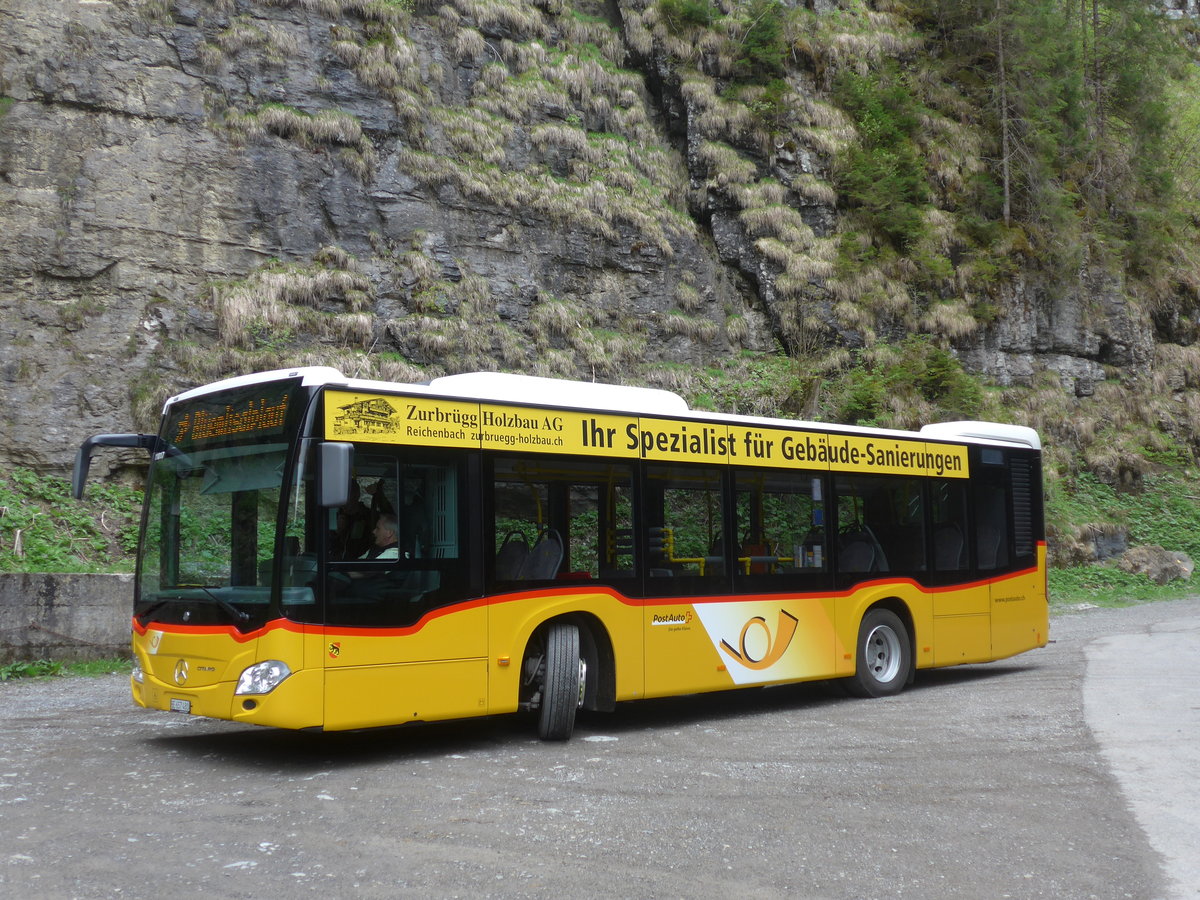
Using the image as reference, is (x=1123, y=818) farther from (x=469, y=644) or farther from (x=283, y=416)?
(x=283, y=416)

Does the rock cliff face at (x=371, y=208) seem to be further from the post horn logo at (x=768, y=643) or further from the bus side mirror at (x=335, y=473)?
the bus side mirror at (x=335, y=473)

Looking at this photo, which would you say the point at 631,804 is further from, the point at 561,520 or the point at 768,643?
the point at 768,643

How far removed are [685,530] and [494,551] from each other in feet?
6.99

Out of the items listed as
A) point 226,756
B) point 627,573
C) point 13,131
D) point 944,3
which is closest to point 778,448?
point 627,573

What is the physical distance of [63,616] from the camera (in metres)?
13.3

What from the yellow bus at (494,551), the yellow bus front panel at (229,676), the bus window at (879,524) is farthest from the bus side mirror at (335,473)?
the bus window at (879,524)

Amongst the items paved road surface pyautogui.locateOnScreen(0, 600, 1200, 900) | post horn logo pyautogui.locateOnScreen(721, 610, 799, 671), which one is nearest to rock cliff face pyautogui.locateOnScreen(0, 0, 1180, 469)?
paved road surface pyautogui.locateOnScreen(0, 600, 1200, 900)

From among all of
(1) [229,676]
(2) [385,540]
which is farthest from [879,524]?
(1) [229,676]

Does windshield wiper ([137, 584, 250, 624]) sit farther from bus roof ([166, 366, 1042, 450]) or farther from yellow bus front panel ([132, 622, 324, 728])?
bus roof ([166, 366, 1042, 450])

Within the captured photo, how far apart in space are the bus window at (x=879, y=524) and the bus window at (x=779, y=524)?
366 millimetres

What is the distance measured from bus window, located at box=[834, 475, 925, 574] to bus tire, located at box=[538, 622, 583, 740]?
369 centimetres

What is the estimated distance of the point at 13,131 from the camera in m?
19.2

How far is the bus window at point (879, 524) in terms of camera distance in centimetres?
1157

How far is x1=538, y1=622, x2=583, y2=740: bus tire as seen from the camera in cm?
902
